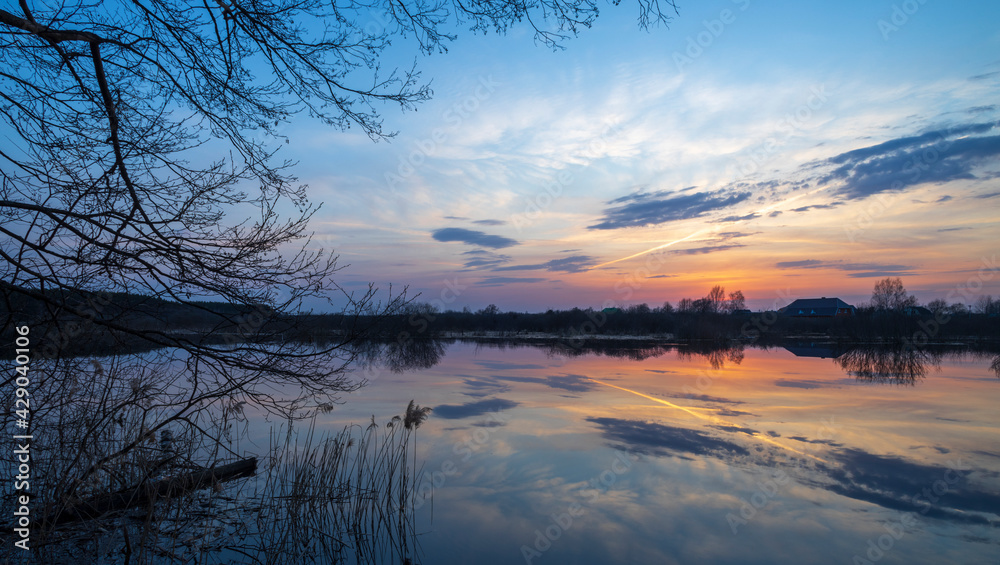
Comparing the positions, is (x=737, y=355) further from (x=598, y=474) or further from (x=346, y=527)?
(x=346, y=527)

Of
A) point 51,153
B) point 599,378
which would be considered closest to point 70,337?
point 51,153

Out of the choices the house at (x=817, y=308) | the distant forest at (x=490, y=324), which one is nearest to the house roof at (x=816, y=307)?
the house at (x=817, y=308)

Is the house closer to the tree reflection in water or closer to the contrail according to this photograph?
the tree reflection in water

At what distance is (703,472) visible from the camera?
8.23m

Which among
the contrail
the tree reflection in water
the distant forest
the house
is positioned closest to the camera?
the distant forest

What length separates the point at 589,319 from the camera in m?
54.5

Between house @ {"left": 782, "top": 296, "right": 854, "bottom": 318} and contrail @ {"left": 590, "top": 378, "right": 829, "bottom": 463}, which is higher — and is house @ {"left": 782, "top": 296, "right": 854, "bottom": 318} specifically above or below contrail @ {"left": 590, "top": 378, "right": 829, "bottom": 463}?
above

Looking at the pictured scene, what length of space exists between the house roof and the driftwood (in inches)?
3266

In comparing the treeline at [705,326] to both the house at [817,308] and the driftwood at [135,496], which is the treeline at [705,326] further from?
the driftwood at [135,496]

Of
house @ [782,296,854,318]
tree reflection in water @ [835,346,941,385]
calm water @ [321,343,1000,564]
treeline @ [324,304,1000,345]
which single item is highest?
house @ [782,296,854,318]

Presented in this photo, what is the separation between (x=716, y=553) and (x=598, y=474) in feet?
8.64

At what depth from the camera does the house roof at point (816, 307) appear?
75562 mm

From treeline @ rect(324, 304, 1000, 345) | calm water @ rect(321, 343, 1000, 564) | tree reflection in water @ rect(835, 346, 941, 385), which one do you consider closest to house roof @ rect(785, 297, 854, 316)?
treeline @ rect(324, 304, 1000, 345)

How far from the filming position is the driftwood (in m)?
4.99
